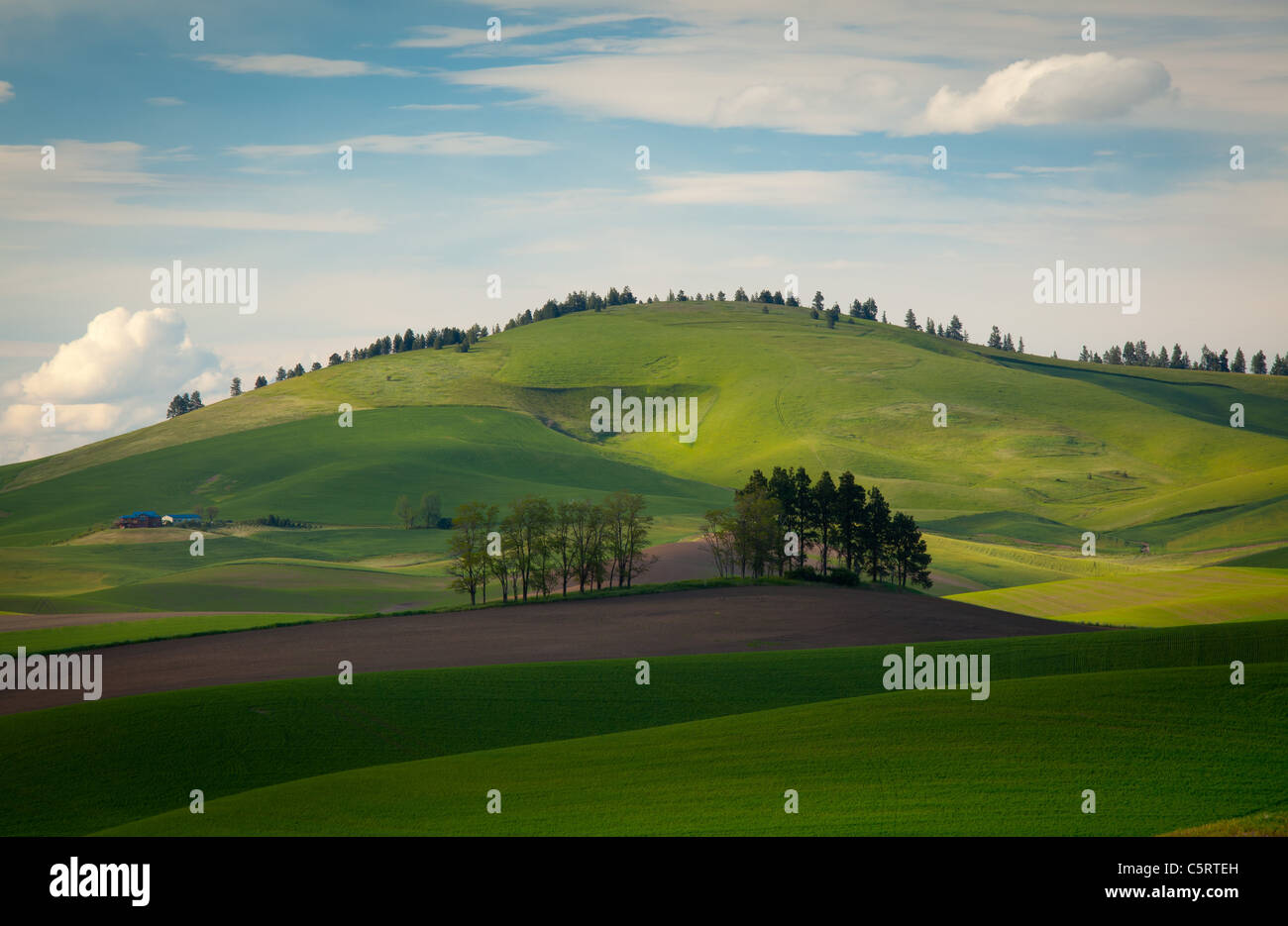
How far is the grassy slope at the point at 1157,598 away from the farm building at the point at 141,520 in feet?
344

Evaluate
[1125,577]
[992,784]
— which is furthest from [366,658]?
[1125,577]

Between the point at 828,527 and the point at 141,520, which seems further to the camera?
the point at 141,520

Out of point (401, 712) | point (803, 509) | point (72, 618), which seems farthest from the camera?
point (803, 509)

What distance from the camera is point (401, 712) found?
130ft

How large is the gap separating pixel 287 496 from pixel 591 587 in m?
91.0

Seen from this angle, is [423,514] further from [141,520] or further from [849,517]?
[849,517]

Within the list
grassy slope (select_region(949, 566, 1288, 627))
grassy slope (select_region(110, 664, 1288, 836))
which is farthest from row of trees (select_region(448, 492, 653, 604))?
grassy slope (select_region(110, 664, 1288, 836))

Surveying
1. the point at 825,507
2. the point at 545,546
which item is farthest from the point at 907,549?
the point at 545,546

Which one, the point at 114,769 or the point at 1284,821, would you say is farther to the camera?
the point at 114,769

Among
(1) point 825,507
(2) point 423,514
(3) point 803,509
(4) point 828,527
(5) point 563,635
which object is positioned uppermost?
(1) point 825,507

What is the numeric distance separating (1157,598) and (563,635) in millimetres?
50492

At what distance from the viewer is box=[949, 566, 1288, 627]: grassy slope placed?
70.4 m

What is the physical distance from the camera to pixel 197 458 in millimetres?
180875
